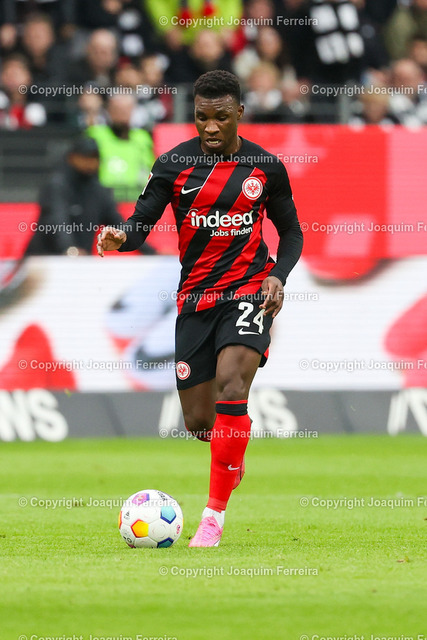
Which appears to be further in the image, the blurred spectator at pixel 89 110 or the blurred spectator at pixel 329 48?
the blurred spectator at pixel 329 48

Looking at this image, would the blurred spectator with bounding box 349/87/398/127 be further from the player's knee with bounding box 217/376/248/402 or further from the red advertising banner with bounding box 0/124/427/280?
the player's knee with bounding box 217/376/248/402

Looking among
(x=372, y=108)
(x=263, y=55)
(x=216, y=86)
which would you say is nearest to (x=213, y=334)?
(x=216, y=86)

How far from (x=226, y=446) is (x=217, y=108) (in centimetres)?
188

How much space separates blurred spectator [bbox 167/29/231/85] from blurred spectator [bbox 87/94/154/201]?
55.2 inches

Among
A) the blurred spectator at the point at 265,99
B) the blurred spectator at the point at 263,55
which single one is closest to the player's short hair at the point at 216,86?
the blurred spectator at the point at 265,99

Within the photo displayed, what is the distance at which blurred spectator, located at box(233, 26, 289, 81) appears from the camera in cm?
1593

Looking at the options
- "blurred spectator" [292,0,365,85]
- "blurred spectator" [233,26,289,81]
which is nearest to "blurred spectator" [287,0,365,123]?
"blurred spectator" [292,0,365,85]

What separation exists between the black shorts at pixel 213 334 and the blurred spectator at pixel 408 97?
30.7ft

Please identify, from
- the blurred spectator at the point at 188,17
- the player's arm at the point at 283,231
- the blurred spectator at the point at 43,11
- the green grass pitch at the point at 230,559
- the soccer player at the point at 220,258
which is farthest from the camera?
the blurred spectator at the point at 43,11

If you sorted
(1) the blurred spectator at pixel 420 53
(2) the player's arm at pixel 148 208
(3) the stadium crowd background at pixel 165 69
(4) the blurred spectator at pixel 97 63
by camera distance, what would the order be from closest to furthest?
(2) the player's arm at pixel 148 208 → (3) the stadium crowd background at pixel 165 69 → (4) the blurred spectator at pixel 97 63 → (1) the blurred spectator at pixel 420 53

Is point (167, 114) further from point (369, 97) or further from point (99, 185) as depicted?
point (369, 97)

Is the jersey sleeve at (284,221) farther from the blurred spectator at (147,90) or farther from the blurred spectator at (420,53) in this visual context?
the blurred spectator at (420,53)

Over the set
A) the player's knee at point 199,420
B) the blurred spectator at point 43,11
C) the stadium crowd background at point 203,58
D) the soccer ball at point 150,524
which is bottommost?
the soccer ball at point 150,524

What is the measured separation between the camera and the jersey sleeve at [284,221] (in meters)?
7.15
